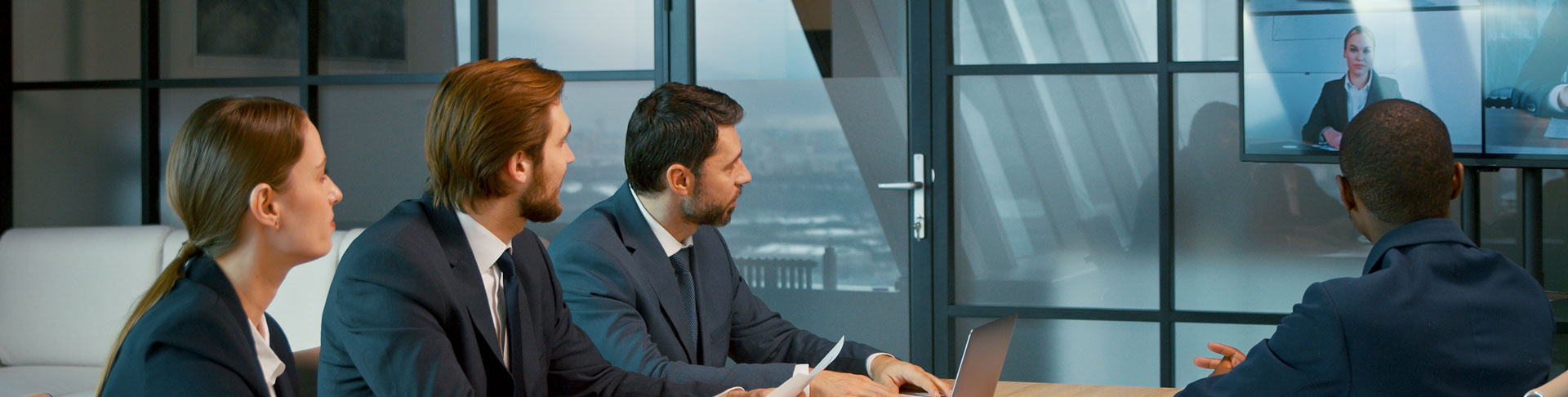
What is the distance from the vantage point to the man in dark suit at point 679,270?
6.53 ft

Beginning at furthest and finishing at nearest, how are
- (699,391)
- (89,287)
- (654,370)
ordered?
(89,287) < (654,370) < (699,391)

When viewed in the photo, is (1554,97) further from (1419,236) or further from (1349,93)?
(1419,236)

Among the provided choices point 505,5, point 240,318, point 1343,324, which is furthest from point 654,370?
point 505,5

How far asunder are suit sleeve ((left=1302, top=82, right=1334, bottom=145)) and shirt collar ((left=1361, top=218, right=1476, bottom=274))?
1.49 m

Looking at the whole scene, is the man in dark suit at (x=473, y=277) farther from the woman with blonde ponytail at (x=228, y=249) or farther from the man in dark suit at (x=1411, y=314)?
the man in dark suit at (x=1411, y=314)

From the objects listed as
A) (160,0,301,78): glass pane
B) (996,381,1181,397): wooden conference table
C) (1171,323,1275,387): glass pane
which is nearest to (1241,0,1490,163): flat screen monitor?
(1171,323,1275,387): glass pane

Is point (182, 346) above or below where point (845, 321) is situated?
above

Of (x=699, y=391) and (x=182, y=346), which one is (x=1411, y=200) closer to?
(x=699, y=391)

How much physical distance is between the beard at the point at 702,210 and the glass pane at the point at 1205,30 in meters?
1.92

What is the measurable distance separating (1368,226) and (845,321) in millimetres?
2375

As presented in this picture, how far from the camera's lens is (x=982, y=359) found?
1.61 m

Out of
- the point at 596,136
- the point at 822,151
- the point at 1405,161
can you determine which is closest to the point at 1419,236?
the point at 1405,161

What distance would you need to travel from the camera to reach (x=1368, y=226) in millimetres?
1604

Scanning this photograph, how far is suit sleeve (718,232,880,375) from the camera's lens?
2314mm
